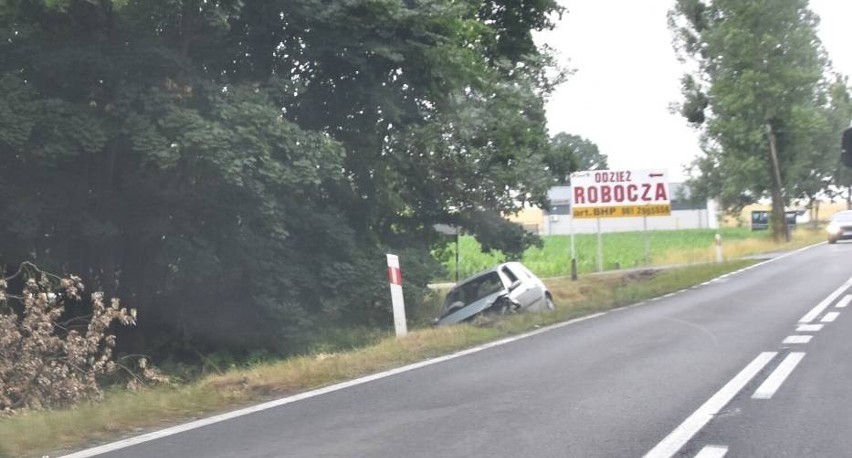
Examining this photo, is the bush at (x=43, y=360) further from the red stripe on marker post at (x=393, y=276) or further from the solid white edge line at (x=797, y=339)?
the solid white edge line at (x=797, y=339)

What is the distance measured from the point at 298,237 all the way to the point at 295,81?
2943mm

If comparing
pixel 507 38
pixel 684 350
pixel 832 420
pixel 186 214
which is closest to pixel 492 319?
pixel 684 350

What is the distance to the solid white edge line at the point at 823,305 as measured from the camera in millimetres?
16188

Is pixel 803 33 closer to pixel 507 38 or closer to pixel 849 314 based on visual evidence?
pixel 507 38

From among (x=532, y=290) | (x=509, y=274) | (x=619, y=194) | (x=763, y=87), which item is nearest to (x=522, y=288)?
(x=532, y=290)

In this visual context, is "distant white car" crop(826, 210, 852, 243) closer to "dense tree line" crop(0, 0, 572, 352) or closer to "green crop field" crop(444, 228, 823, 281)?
"green crop field" crop(444, 228, 823, 281)

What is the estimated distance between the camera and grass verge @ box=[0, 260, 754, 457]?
26.1 feet

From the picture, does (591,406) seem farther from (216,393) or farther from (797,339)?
(797,339)

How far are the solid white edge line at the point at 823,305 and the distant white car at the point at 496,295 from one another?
4.65 meters

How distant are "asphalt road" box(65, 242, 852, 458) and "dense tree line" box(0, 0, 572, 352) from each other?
18.8 feet

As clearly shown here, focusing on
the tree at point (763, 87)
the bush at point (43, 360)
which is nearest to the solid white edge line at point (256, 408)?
the bush at point (43, 360)

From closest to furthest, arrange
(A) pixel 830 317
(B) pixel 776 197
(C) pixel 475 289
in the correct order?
(A) pixel 830 317 < (C) pixel 475 289 < (B) pixel 776 197

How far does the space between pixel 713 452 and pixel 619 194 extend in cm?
2996

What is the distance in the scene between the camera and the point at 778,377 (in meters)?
10.3
